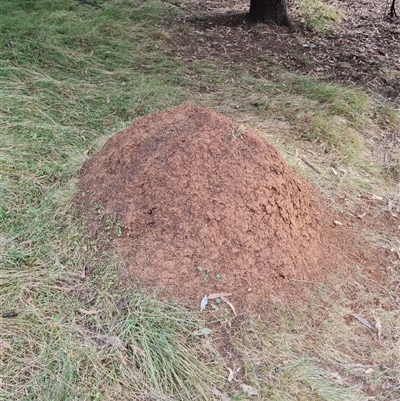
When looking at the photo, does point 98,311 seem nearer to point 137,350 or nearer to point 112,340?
point 112,340

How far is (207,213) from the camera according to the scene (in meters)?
2.24

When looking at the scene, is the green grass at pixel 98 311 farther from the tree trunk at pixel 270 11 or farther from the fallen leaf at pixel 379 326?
the tree trunk at pixel 270 11

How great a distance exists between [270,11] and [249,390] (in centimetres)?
511

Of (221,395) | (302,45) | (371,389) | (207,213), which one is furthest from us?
(302,45)

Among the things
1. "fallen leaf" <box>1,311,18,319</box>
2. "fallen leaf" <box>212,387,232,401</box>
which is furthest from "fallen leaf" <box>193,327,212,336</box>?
"fallen leaf" <box>1,311,18,319</box>

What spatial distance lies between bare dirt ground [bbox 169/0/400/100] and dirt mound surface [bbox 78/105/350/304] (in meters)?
2.46

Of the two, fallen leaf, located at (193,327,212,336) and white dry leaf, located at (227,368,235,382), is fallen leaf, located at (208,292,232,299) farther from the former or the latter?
white dry leaf, located at (227,368,235,382)

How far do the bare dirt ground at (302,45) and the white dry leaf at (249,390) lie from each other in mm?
3471

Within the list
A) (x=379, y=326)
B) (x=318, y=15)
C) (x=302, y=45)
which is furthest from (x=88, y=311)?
(x=318, y=15)

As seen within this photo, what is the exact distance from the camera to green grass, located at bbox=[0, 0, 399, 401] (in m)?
1.78

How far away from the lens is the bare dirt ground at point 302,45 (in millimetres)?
4773

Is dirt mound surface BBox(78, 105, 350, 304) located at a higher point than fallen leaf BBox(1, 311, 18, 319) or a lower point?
higher

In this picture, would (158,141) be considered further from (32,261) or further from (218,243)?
(32,261)

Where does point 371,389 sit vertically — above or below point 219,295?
below
